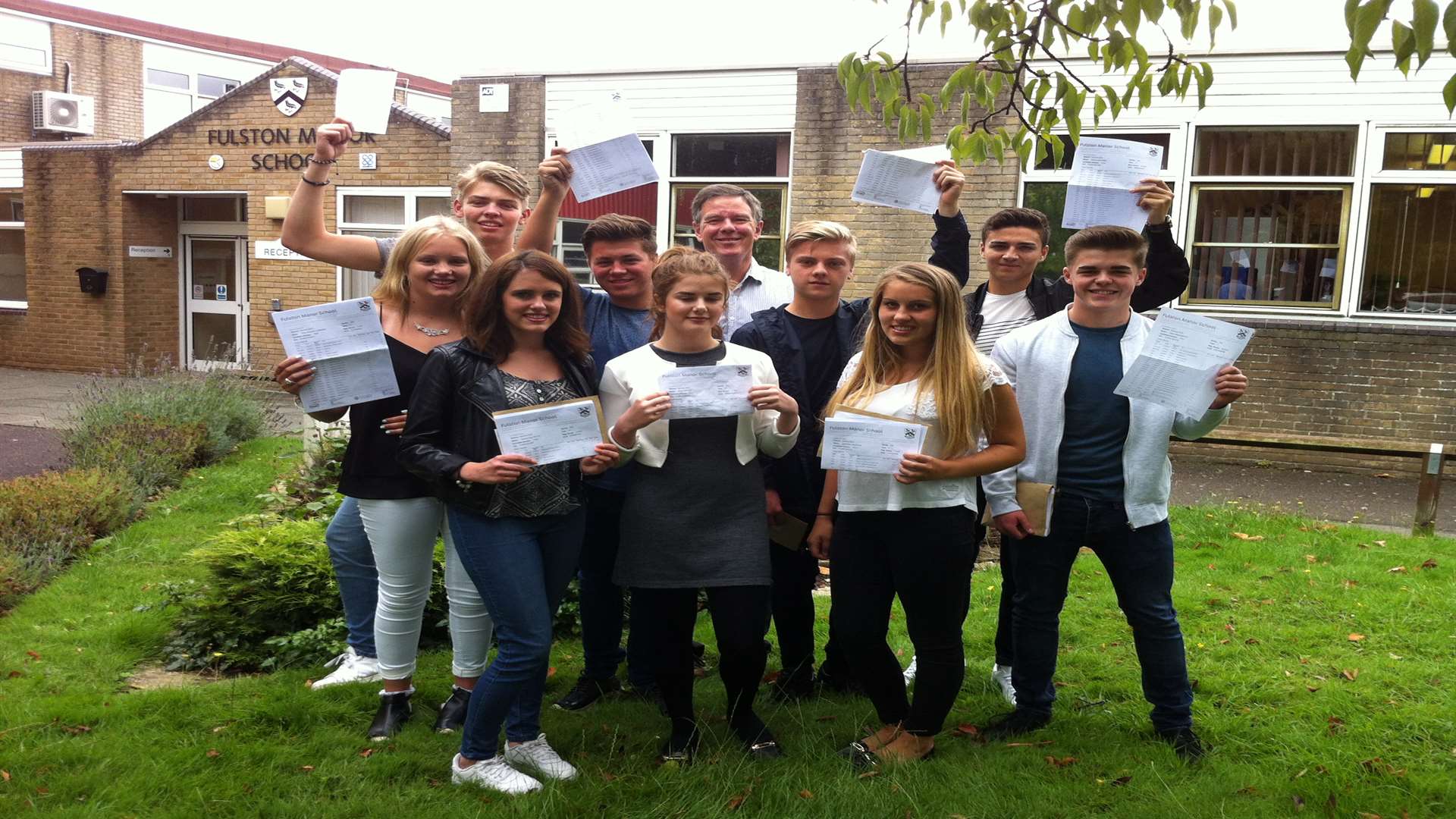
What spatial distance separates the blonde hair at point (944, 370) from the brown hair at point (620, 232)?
88cm

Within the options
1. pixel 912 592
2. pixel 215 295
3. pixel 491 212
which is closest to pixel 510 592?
pixel 912 592

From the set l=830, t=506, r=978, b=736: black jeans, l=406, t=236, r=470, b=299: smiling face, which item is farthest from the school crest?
l=830, t=506, r=978, b=736: black jeans

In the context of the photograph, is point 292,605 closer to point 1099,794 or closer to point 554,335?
point 554,335

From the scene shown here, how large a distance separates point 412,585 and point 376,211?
41.3 feet

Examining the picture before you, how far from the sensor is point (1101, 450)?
3.65 metres

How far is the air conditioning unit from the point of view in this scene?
21.6 m

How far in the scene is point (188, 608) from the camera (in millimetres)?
5227

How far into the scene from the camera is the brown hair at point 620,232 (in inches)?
155

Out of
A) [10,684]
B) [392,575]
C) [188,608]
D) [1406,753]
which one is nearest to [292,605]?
[188,608]

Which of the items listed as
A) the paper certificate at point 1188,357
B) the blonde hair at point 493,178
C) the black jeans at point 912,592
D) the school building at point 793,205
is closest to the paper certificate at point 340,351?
the blonde hair at point 493,178

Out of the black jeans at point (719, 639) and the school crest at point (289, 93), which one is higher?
the school crest at point (289, 93)

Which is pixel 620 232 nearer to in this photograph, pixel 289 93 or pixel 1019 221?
pixel 1019 221

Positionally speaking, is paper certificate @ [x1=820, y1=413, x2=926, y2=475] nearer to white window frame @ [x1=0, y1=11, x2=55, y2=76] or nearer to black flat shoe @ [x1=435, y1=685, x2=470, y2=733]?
black flat shoe @ [x1=435, y1=685, x2=470, y2=733]

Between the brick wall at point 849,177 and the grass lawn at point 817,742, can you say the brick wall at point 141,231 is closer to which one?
the brick wall at point 849,177
